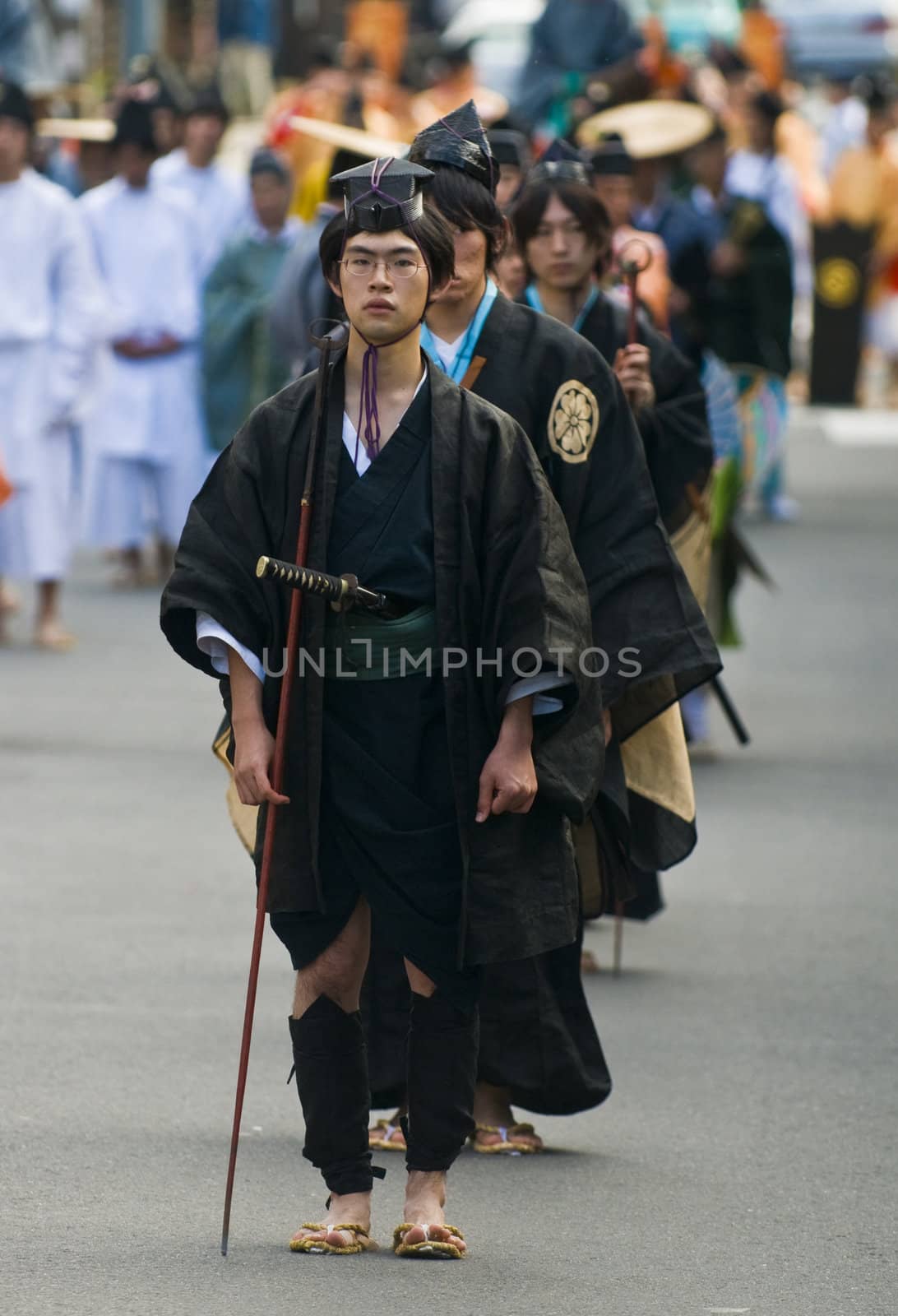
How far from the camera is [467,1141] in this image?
5660 millimetres

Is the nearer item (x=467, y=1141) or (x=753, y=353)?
(x=467, y=1141)

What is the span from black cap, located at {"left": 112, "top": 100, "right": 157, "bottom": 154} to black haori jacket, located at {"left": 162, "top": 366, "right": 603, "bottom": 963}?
8941 millimetres

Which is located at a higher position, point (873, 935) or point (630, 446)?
point (630, 446)

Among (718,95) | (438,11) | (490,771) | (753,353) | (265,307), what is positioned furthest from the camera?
(438,11)

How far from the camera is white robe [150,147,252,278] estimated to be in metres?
14.5

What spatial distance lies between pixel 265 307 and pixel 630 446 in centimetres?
836

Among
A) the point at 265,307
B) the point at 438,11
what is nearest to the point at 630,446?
the point at 265,307

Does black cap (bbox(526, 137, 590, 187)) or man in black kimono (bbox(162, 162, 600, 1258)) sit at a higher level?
black cap (bbox(526, 137, 590, 187))

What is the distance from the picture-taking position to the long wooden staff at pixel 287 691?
181 inches

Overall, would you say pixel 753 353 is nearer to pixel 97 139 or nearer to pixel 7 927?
pixel 97 139

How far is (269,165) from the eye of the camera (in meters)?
13.3

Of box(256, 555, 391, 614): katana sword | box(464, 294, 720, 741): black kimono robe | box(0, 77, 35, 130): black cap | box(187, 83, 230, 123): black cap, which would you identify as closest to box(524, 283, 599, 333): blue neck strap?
box(464, 294, 720, 741): black kimono robe

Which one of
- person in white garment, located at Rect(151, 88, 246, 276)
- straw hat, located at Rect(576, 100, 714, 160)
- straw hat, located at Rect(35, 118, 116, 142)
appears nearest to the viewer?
A: straw hat, located at Rect(576, 100, 714, 160)

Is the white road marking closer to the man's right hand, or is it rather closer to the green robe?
the green robe
